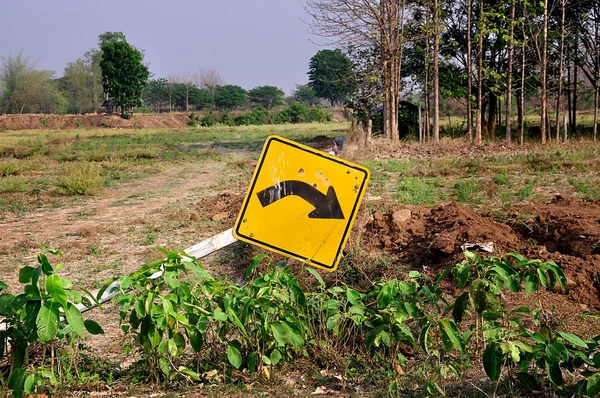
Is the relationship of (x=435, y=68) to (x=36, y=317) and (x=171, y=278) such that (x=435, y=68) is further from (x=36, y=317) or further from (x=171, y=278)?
(x=36, y=317)

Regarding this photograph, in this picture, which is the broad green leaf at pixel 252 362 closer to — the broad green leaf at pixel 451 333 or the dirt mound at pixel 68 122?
the broad green leaf at pixel 451 333

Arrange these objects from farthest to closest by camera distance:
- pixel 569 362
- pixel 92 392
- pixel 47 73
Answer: pixel 47 73, pixel 92 392, pixel 569 362

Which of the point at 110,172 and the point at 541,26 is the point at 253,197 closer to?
the point at 110,172


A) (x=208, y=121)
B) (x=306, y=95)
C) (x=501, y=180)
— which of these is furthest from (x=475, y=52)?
(x=306, y=95)

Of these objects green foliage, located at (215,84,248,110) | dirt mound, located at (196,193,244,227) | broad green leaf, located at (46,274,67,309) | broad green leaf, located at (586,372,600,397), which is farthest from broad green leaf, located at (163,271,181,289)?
green foliage, located at (215,84,248,110)

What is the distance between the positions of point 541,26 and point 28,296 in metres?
20.9

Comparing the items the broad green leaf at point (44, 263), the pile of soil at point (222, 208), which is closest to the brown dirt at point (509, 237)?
the pile of soil at point (222, 208)

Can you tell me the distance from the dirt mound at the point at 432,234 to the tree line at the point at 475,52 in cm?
1282

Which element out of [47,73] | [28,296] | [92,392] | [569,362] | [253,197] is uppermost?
[47,73]

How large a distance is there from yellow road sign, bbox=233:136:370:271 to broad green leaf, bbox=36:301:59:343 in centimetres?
98

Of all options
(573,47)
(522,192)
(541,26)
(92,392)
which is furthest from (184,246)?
(573,47)

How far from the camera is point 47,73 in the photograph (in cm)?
7819

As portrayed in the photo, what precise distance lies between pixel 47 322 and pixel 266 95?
10308 cm

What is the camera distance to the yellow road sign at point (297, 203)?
334cm
